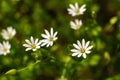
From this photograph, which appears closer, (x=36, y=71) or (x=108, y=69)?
(x=36, y=71)

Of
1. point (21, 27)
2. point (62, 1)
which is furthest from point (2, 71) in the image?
point (62, 1)

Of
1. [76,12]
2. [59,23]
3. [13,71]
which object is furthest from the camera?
[59,23]

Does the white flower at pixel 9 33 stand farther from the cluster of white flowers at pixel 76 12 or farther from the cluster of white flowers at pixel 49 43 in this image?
the cluster of white flowers at pixel 76 12

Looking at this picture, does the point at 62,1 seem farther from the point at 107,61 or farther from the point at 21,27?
the point at 107,61

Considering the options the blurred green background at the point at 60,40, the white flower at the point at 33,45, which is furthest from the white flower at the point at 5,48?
the white flower at the point at 33,45

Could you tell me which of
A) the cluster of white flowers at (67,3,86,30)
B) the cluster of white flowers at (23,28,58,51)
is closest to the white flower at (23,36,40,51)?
the cluster of white flowers at (23,28,58,51)

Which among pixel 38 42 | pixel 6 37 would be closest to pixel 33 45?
pixel 38 42

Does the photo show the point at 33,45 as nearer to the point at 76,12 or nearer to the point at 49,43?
the point at 49,43

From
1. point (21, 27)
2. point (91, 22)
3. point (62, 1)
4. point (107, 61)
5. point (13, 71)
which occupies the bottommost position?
point (13, 71)
